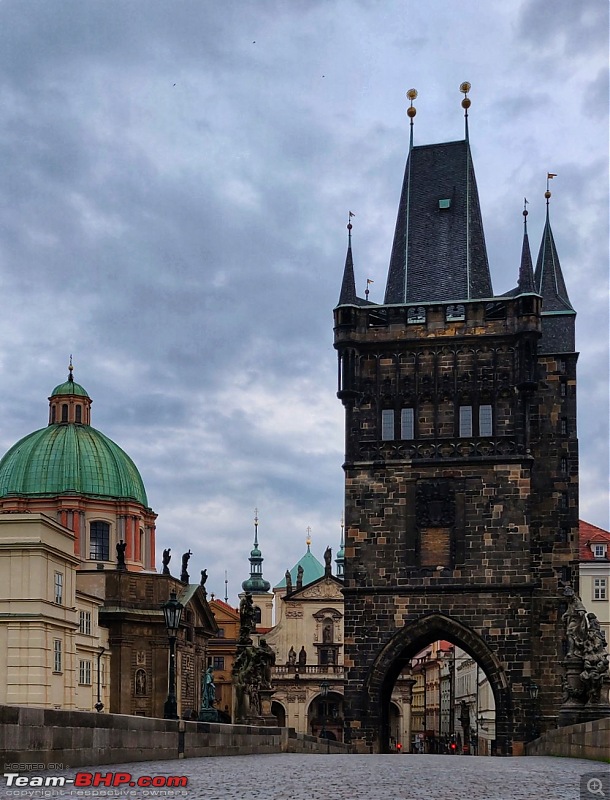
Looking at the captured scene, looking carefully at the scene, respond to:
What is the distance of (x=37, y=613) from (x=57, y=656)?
9.30ft

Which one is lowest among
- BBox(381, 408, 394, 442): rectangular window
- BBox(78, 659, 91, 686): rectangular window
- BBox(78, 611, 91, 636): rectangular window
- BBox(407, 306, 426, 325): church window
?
BBox(78, 659, 91, 686): rectangular window

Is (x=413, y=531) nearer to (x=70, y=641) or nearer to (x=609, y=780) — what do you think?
(x=70, y=641)

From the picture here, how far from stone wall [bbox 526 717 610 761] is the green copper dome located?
44998 mm

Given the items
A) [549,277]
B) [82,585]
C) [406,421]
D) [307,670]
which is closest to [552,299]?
[549,277]

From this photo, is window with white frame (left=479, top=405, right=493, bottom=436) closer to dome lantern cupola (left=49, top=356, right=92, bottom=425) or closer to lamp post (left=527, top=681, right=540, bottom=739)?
lamp post (left=527, top=681, right=540, bottom=739)

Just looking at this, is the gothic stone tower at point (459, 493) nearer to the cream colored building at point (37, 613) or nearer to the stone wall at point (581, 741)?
the cream colored building at point (37, 613)

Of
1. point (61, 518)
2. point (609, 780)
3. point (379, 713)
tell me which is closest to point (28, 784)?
point (609, 780)

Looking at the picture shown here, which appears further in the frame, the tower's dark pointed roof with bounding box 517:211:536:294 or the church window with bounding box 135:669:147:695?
the church window with bounding box 135:669:147:695

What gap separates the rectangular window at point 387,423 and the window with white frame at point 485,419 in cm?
324

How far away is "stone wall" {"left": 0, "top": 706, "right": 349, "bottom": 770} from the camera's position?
546 inches

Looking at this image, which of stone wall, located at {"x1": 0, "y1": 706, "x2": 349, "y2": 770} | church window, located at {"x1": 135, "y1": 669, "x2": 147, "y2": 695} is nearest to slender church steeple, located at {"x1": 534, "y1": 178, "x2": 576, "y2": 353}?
church window, located at {"x1": 135, "y1": 669, "x2": 147, "y2": 695}

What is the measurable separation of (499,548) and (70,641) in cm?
1728

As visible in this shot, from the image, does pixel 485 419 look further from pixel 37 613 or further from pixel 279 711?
pixel 279 711

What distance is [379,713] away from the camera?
155 ft
